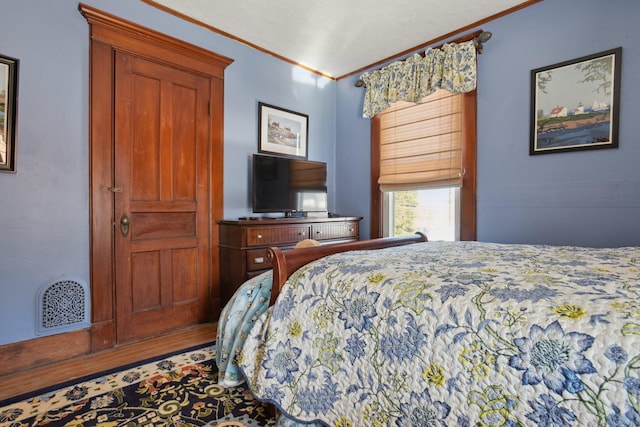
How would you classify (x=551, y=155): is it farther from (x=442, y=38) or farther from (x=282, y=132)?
(x=282, y=132)

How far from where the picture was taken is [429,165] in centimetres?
309

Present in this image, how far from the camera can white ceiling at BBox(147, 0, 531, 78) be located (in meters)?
2.53

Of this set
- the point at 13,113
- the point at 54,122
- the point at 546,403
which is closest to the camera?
A: the point at 546,403

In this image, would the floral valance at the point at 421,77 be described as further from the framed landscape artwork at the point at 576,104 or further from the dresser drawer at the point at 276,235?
the dresser drawer at the point at 276,235

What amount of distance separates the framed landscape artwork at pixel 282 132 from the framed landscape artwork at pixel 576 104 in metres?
2.14

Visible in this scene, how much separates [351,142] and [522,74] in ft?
5.82

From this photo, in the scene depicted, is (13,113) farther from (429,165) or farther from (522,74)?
(522,74)

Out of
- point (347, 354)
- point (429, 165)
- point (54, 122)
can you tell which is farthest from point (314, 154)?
point (347, 354)

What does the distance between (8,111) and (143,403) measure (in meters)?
1.88

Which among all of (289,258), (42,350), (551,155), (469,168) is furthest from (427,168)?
(42,350)

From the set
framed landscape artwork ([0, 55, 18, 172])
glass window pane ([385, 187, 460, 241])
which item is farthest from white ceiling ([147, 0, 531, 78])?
glass window pane ([385, 187, 460, 241])

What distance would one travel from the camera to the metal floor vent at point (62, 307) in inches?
81.8

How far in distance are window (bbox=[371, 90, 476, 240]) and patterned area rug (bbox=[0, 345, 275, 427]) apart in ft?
7.35

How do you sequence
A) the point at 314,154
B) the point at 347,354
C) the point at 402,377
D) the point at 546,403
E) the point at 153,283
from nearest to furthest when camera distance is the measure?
the point at 546,403 < the point at 402,377 < the point at 347,354 < the point at 153,283 < the point at 314,154
